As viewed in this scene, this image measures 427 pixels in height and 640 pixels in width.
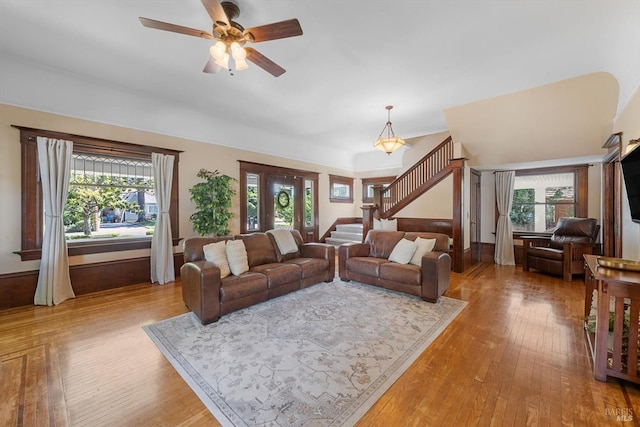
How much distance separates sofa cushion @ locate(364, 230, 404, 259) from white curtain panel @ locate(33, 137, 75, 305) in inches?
183

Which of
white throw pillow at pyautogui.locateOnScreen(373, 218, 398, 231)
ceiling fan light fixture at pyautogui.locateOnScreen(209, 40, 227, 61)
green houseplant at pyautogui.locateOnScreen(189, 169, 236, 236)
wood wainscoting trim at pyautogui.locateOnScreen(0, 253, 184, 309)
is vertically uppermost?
Answer: ceiling fan light fixture at pyautogui.locateOnScreen(209, 40, 227, 61)

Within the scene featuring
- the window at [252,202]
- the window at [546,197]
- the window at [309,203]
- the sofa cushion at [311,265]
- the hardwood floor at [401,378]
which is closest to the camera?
the hardwood floor at [401,378]

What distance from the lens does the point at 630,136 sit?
9.74 ft

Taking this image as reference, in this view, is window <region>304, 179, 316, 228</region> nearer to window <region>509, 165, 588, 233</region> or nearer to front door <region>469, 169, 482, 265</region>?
front door <region>469, 169, 482, 265</region>

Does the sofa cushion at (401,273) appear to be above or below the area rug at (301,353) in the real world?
above

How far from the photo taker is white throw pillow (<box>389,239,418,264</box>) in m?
3.93

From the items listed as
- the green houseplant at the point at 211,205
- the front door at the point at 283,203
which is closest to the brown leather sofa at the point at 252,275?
the green houseplant at the point at 211,205

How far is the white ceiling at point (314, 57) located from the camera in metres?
2.36

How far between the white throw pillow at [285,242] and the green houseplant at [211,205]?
1.13 metres

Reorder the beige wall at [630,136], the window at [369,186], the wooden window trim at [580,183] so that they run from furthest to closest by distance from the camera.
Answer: the window at [369,186], the wooden window trim at [580,183], the beige wall at [630,136]

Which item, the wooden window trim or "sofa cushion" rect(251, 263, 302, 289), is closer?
"sofa cushion" rect(251, 263, 302, 289)

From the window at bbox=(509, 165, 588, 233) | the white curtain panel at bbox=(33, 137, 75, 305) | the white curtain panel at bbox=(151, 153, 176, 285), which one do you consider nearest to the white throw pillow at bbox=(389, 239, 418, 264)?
the white curtain panel at bbox=(151, 153, 176, 285)

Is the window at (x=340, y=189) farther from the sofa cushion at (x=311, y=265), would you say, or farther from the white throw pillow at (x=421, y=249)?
the white throw pillow at (x=421, y=249)

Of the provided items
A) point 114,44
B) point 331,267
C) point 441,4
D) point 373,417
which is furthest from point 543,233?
point 114,44
